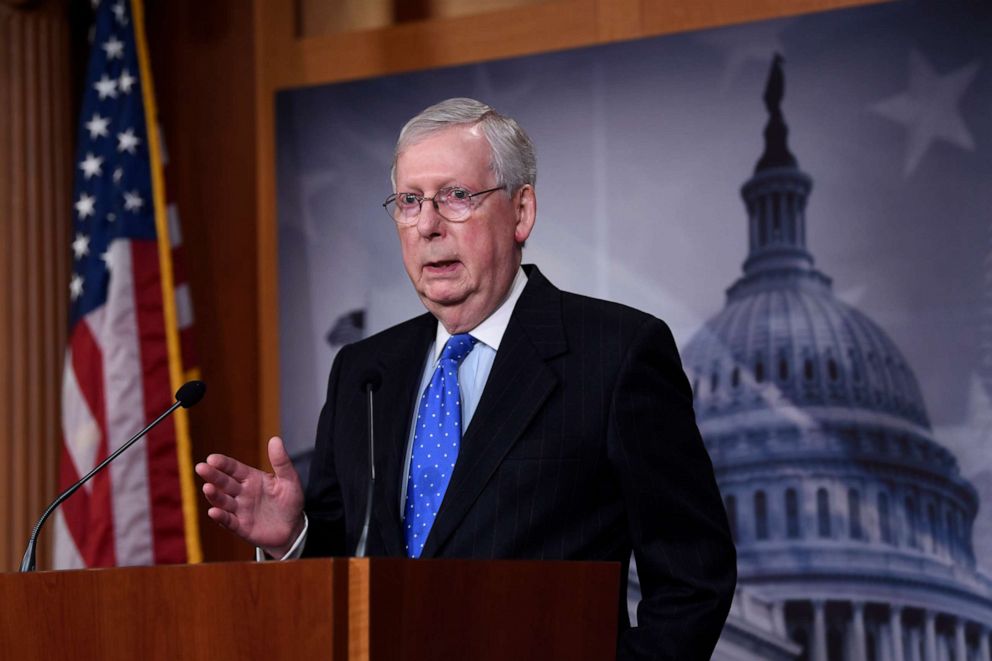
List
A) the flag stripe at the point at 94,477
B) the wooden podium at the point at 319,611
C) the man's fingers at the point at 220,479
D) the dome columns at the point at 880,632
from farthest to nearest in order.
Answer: the flag stripe at the point at 94,477 < the dome columns at the point at 880,632 < the man's fingers at the point at 220,479 < the wooden podium at the point at 319,611

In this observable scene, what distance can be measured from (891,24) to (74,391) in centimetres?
295

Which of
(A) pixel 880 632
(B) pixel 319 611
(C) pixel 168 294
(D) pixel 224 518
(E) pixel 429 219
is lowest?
(A) pixel 880 632

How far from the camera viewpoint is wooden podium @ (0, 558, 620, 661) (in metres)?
1.43

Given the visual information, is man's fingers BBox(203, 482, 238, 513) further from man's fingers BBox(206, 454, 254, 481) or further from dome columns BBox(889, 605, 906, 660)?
dome columns BBox(889, 605, 906, 660)

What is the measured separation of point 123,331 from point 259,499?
267 cm

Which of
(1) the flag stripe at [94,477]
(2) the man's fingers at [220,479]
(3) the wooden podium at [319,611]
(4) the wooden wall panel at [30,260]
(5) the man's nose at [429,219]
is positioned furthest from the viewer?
(4) the wooden wall panel at [30,260]

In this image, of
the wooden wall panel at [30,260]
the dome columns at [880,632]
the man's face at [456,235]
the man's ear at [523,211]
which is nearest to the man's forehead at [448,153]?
the man's face at [456,235]

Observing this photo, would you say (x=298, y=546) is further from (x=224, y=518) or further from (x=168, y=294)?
(x=168, y=294)

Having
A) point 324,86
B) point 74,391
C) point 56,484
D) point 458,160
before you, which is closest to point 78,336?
point 74,391

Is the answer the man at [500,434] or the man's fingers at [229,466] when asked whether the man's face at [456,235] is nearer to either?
the man at [500,434]

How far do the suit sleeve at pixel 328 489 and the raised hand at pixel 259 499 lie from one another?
24 centimetres

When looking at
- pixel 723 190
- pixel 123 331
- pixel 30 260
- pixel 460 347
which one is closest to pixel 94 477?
pixel 123 331

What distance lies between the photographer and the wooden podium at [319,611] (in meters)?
1.43

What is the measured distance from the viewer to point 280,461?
199 centimetres
